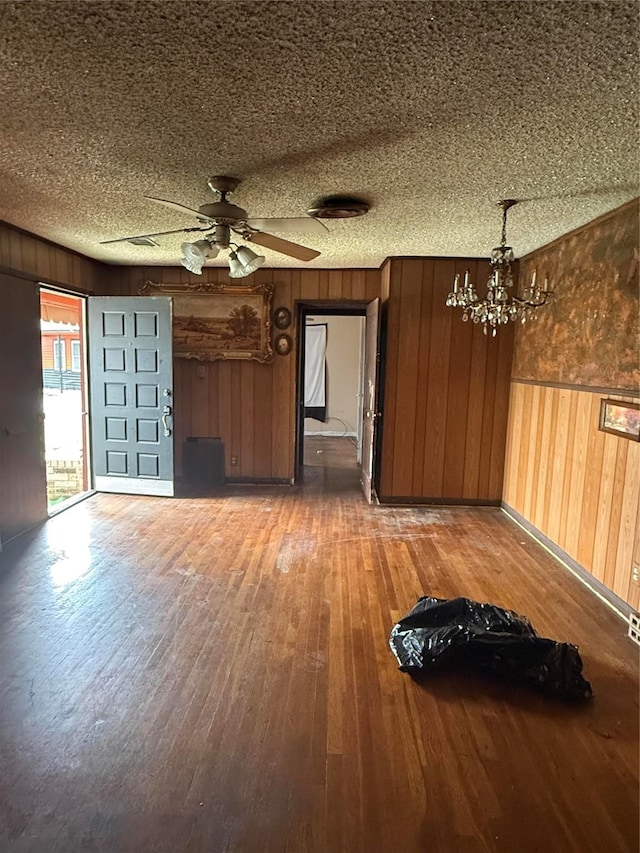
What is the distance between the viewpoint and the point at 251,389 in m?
5.81

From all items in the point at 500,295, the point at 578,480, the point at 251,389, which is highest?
the point at 500,295

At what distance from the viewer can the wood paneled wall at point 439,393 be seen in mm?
4938

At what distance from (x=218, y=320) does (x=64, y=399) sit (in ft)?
14.0

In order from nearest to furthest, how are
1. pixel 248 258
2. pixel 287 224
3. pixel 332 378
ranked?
pixel 287 224 < pixel 248 258 < pixel 332 378

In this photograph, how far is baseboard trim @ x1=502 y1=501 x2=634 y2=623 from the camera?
2.97 meters

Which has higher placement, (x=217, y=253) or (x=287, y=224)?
(x=287, y=224)

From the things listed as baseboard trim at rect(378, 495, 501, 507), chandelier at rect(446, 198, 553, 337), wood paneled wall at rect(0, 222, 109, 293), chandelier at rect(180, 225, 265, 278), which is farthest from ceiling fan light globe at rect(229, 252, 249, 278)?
baseboard trim at rect(378, 495, 501, 507)

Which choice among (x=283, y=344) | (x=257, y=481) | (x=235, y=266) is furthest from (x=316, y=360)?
(x=235, y=266)

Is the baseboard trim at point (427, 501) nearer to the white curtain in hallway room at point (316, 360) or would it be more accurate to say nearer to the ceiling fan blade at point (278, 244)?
the ceiling fan blade at point (278, 244)

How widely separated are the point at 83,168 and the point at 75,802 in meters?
2.82

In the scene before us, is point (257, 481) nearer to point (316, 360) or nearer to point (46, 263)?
point (46, 263)

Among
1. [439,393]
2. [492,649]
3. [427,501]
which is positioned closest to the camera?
[492,649]

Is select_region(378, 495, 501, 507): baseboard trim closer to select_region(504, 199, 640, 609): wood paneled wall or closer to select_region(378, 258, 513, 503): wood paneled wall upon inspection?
select_region(378, 258, 513, 503): wood paneled wall

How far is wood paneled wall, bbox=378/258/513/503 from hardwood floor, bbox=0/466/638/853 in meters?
1.47
